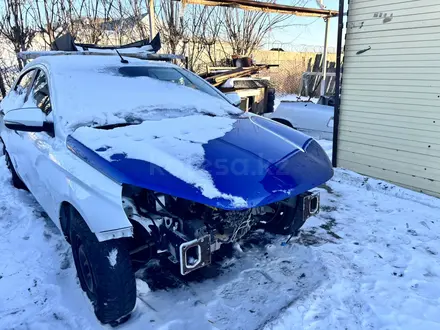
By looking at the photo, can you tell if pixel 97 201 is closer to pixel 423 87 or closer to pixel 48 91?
pixel 48 91

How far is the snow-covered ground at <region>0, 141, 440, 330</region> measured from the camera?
2328mm

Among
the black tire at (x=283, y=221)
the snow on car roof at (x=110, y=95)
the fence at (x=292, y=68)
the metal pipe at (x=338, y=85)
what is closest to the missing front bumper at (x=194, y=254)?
the black tire at (x=283, y=221)

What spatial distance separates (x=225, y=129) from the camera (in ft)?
8.72

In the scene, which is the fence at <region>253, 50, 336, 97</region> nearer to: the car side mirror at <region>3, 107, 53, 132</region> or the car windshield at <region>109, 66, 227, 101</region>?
the car windshield at <region>109, 66, 227, 101</region>

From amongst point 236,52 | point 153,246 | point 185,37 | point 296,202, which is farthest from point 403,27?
point 236,52

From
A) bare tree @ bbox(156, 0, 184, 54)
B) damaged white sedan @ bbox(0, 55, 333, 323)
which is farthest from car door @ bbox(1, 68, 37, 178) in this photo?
bare tree @ bbox(156, 0, 184, 54)

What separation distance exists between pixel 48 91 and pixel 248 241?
229cm

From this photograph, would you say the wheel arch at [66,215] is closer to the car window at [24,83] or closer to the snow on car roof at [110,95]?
the snow on car roof at [110,95]

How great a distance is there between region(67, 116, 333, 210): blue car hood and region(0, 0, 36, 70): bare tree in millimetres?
8583

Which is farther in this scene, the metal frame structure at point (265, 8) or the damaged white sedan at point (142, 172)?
the metal frame structure at point (265, 8)

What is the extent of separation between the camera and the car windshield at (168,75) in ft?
10.9

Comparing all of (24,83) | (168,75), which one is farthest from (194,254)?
(24,83)

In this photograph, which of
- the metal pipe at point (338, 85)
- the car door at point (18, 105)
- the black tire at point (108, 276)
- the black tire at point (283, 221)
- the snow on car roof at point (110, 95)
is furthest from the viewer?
the metal pipe at point (338, 85)

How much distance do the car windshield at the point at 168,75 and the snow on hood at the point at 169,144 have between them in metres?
0.92
